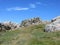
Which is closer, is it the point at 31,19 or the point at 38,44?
the point at 38,44

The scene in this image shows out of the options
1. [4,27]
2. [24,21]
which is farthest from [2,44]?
[24,21]

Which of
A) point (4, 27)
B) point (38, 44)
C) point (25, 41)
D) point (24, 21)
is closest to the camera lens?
point (38, 44)

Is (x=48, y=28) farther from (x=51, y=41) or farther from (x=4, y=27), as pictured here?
(x=4, y=27)

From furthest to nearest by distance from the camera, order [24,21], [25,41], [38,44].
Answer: [24,21] → [25,41] → [38,44]

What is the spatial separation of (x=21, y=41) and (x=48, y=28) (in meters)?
17.4

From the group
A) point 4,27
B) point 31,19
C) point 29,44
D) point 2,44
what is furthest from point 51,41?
point 31,19

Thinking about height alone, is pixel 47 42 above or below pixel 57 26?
below

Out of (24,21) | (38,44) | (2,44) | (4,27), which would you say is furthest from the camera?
(24,21)

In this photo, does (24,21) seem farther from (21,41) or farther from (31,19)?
(21,41)

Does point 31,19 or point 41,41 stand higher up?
point 31,19

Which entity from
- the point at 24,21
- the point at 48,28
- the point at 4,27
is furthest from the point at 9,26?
the point at 48,28

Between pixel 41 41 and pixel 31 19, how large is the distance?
198ft

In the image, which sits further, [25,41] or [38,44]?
[25,41]

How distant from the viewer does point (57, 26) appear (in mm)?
56281
